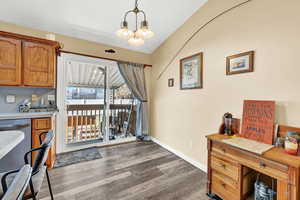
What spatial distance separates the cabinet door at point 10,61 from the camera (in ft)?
6.97

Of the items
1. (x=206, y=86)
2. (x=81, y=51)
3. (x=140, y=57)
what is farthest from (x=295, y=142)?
(x=81, y=51)

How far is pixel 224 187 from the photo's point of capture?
1.62 metres

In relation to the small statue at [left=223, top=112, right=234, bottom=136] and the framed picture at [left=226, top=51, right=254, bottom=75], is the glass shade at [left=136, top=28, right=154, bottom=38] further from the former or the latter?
Answer: the small statue at [left=223, top=112, right=234, bottom=136]

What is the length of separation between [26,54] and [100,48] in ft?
4.68

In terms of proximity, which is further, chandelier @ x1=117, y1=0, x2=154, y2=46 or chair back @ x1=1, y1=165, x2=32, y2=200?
chandelier @ x1=117, y1=0, x2=154, y2=46

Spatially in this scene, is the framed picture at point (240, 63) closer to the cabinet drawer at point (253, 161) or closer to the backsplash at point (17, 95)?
the cabinet drawer at point (253, 161)

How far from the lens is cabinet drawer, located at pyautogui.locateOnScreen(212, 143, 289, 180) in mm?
1186

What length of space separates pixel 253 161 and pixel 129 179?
1.71m

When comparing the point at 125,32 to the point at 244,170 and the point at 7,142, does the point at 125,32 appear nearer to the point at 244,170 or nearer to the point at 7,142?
the point at 7,142

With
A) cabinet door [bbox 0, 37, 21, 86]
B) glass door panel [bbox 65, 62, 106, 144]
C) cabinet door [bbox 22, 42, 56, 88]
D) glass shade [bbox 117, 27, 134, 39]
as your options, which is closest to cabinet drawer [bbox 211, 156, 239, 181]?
glass shade [bbox 117, 27, 134, 39]

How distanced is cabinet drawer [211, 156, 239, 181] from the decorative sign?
1.50 ft

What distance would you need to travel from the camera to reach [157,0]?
229 centimetres

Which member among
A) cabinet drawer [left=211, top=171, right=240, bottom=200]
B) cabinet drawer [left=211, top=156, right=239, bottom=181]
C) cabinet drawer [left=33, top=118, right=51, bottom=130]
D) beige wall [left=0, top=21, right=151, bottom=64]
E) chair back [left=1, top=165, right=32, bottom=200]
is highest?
beige wall [left=0, top=21, right=151, bottom=64]

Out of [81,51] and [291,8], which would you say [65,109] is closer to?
[81,51]
